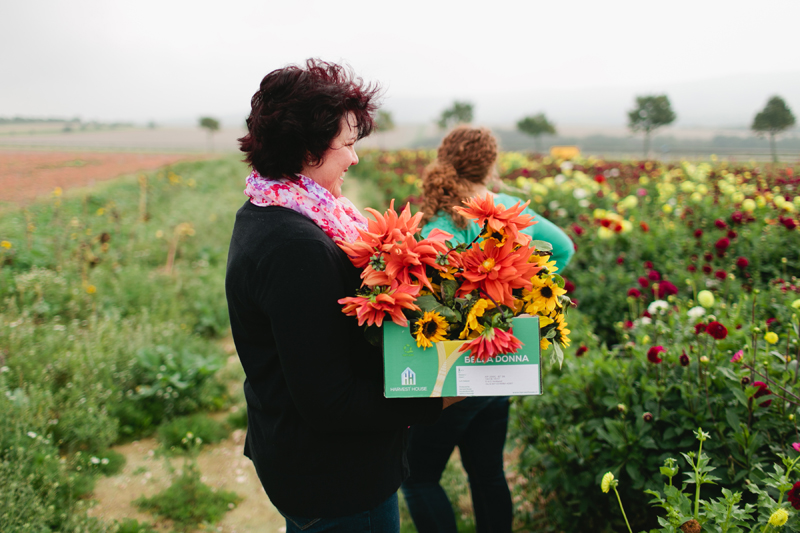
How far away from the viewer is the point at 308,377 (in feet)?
3.12

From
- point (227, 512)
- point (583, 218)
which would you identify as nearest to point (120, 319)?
point (227, 512)

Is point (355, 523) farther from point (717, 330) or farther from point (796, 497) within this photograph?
point (717, 330)

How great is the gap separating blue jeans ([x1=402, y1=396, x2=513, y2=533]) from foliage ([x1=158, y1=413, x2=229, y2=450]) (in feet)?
5.96

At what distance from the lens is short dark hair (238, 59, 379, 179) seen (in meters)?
1.02

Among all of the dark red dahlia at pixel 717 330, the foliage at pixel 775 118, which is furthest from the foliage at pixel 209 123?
the dark red dahlia at pixel 717 330

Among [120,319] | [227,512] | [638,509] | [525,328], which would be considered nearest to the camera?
[525,328]

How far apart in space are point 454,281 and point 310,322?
0.32 metres

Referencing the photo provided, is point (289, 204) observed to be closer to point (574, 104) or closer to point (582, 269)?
point (582, 269)

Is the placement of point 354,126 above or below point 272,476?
above

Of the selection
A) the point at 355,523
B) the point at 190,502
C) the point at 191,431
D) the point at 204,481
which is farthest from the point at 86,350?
the point at 355,523

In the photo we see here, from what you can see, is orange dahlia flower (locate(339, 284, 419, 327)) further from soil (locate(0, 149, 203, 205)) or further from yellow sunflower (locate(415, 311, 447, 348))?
soil (locate(0, 149, 203, 205))

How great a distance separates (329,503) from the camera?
3.66 ft

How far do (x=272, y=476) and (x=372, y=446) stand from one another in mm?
251

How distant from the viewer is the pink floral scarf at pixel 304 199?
41.2 inches
